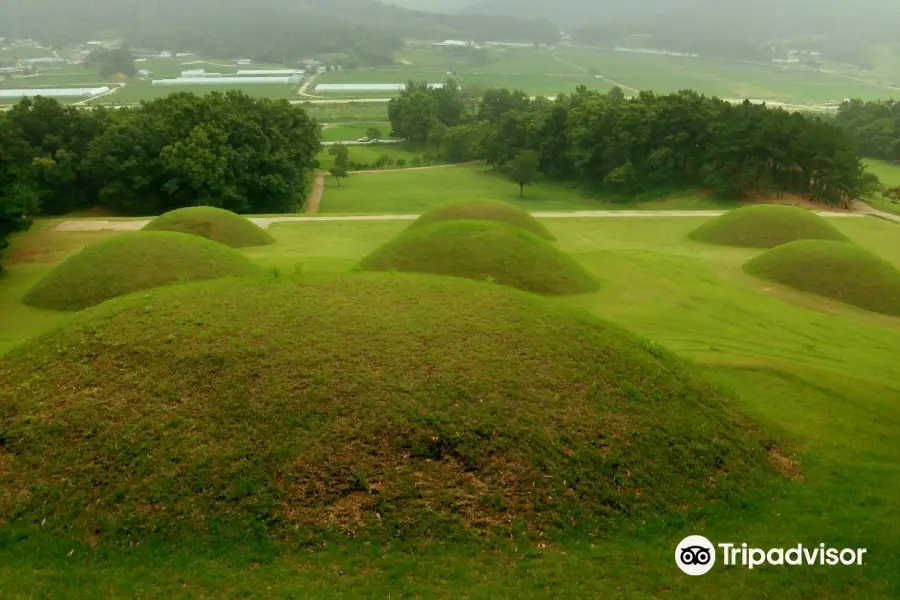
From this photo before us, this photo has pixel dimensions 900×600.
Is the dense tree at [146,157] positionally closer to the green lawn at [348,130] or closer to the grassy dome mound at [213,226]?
the grassy dome mound at [213,226]

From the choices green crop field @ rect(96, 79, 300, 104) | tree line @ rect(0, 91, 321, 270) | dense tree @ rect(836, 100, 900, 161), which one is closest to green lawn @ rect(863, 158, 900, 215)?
dense tree @ rect(836, 100, 900, 161)

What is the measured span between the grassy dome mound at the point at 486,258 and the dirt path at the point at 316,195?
979 inches

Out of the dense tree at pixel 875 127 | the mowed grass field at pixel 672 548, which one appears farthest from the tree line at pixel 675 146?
the mowed grass field at pixel 672 548

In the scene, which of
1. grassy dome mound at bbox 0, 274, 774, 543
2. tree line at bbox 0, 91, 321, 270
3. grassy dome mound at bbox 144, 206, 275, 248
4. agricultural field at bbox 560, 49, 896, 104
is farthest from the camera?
agricultural field at bbox 560, 49, 896, 104

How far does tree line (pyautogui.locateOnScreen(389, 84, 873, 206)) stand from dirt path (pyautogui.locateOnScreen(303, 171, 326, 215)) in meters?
15.5

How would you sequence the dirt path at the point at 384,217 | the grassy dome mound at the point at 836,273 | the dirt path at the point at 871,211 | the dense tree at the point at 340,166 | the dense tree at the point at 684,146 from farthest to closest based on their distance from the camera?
the dense tree at the point at 340,166 < the dense tree at the point at 684,146 < the dirt path at the point at 871,211 < the dirt path at the point at 384,217 < the grassy dome mound at the point at 836,273

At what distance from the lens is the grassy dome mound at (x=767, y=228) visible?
32.0m

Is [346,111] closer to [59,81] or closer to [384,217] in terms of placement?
[59,81]

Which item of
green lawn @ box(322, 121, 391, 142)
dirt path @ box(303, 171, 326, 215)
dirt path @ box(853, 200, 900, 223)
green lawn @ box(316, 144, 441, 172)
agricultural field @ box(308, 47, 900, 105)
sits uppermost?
agricultural field @ box(308, 47, 900, 105)

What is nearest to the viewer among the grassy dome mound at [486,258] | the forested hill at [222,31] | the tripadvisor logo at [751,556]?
the tripadvisor logo at [751,556]

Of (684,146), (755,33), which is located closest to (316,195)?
(684,146)

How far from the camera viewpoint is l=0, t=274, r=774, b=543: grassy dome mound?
9.19 metres

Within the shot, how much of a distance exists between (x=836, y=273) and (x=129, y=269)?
75.5 feet

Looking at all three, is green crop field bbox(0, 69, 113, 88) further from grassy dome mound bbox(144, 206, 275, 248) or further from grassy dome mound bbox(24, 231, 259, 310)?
grassy dome mound bbox(24, 231, 259, 310)
